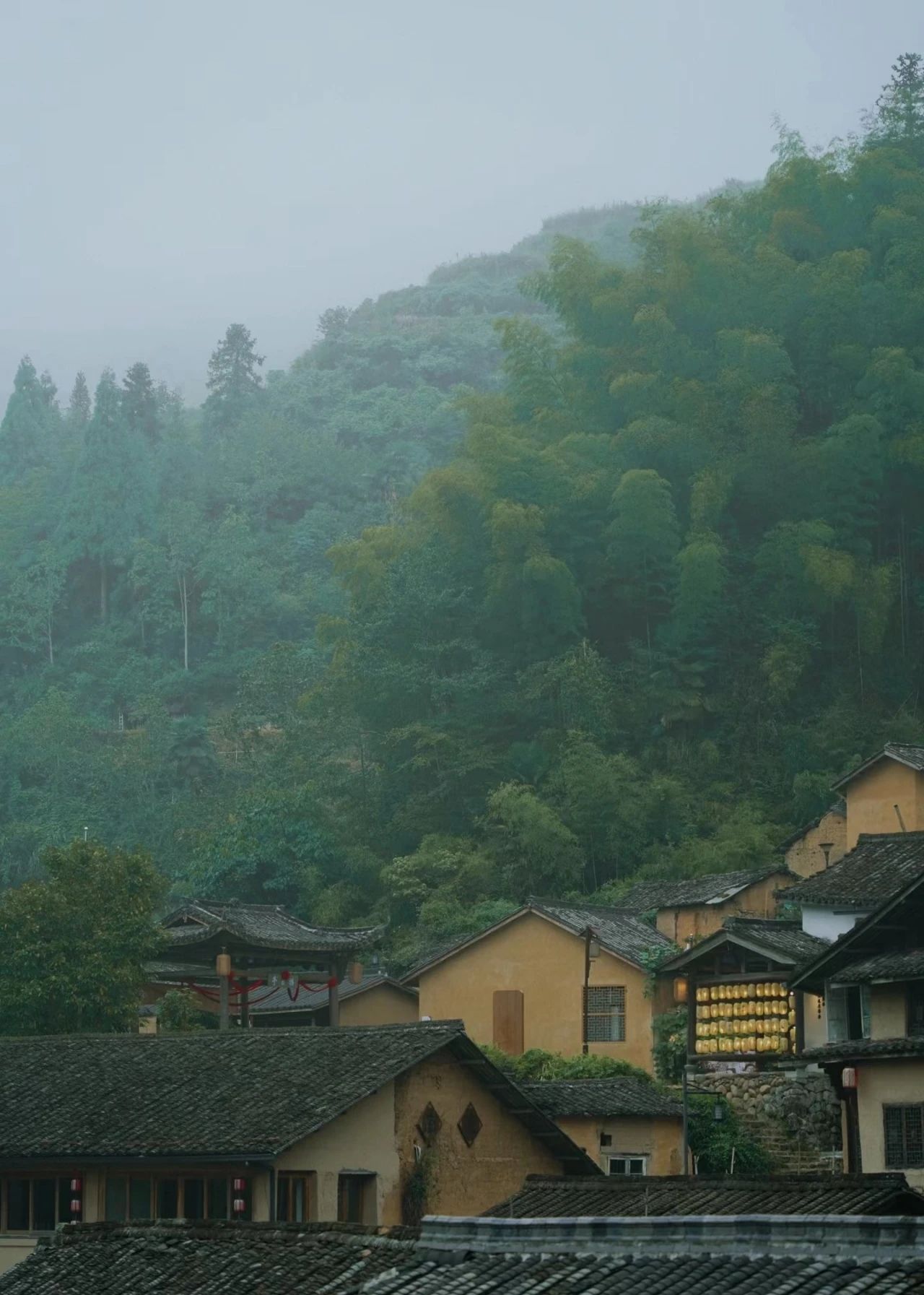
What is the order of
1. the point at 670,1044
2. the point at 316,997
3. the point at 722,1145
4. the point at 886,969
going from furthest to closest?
1. the point at 316,997
2. the point at 670,1044
3. the point at 722,1145
4. the point at 886,969

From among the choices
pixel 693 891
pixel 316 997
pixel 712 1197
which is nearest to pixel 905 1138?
pixel 712 1197

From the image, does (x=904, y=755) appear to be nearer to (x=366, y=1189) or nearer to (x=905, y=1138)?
(x=905, y=1138)

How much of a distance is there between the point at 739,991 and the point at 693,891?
6.87 meters

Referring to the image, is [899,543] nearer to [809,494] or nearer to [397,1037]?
[809,494]

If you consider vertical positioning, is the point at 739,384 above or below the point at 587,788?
above

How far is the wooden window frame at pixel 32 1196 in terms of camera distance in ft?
68.4

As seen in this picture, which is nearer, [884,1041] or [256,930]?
[884,1041]

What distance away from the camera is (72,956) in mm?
29422

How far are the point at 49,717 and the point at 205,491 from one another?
Result: 16824 millimetres

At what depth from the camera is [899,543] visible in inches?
2002

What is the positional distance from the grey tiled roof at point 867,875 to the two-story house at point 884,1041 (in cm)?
327

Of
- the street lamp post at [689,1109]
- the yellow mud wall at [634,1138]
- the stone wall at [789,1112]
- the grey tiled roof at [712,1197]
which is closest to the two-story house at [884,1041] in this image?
the street lamp post at [689,1109]

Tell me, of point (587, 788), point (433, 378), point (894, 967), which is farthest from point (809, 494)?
point (433, 378)

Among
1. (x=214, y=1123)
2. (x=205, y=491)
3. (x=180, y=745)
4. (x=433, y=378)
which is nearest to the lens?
(x=214, y=1123)
